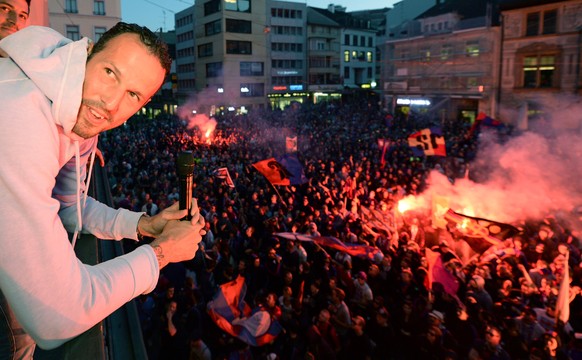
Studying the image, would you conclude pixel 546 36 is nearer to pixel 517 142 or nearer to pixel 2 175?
pixel 517 142

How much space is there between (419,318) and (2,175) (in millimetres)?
6215

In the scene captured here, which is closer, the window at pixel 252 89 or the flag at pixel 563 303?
the flag at pixel 563 303

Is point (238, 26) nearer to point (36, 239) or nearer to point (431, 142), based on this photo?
point (431, 142)

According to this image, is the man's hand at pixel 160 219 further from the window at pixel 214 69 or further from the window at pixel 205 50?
the window at pixel 205 50

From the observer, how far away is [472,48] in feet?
124

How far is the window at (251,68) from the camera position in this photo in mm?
55500

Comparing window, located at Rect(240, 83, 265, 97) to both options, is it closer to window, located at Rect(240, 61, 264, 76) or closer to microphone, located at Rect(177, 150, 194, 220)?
window, located at Rect(240, 61, 264, 76)

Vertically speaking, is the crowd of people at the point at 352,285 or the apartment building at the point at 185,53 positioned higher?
the apartment building at the point at 185,53

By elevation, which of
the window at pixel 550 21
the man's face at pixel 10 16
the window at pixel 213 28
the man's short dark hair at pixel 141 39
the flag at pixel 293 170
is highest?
the window at pixel 213 28

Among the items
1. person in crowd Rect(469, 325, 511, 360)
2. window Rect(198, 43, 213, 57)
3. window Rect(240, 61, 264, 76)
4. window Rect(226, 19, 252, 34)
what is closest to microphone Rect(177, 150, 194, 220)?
person in crowd Rect(469, 325, 511, 360)

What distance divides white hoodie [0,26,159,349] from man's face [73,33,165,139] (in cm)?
5

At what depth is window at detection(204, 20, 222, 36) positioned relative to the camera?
54281 mm

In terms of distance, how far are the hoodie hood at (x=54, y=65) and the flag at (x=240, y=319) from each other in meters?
5.13

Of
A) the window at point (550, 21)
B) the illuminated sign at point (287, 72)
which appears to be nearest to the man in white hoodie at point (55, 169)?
the window at point (550, 21)
